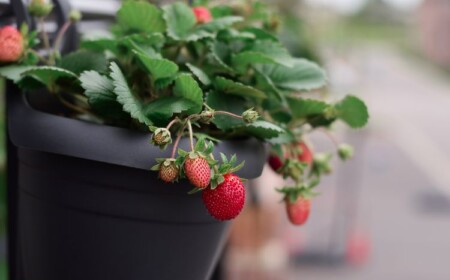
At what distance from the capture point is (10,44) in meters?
0.60

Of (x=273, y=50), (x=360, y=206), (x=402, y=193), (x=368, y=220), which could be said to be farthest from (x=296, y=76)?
(x=402, y=193)

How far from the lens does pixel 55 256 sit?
599 millimetres

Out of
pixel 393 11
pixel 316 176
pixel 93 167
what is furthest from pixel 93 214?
pixel 393 11

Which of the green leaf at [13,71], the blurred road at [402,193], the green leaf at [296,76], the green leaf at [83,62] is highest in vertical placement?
the green leaf at [13,71]

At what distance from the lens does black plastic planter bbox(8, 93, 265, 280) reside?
0.54 meters

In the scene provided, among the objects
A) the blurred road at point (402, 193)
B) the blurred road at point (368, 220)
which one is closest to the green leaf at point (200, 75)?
the blurred road at point (368, 220)

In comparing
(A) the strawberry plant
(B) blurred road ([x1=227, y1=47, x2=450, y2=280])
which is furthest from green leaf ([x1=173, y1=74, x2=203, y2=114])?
(B) blurred road ([x1=227, y1=47, x2=450, y2=280])

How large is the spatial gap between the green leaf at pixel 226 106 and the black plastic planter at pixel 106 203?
0.06 ft

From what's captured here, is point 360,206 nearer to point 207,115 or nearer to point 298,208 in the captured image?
point 298,208

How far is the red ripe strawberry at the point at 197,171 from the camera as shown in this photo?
19.7 inches

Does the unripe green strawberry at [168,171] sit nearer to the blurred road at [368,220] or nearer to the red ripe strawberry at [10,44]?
the red ripe strawberry at [10,44]

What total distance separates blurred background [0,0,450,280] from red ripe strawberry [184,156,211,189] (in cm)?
24

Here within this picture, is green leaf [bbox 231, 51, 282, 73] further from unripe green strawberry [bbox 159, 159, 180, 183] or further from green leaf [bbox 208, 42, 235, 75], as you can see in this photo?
unripe green strawberry [bbox 159, 159, 180, 183]

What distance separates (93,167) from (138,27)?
0.61 feet
